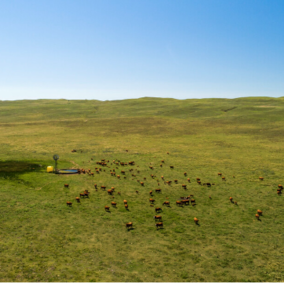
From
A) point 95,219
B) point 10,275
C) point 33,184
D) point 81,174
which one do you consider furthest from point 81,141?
point 10,275

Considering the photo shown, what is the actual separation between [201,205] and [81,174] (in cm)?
1929

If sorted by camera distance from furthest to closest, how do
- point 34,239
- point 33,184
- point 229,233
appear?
point 33,184 < point 229,233 < point 34,239

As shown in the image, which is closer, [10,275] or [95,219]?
[10,275]

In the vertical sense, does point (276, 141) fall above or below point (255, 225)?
above

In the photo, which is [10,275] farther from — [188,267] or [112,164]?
[112,164]

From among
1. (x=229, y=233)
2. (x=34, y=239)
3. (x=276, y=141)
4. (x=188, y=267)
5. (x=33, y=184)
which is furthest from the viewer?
(x=276, y=141)

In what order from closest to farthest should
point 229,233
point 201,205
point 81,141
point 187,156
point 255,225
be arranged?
point 229,233 < point 255,225 < point 201,205 < point 187,156 < point 81,141

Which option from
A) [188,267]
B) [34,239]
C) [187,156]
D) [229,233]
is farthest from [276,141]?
[34,239]

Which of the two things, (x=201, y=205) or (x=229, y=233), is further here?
(x=201, y=205)

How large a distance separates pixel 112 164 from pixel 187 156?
15.9 meters

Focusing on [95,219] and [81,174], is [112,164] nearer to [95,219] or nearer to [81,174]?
[81,174]

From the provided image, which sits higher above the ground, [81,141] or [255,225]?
[81,141]

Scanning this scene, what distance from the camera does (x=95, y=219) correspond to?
22.4 m

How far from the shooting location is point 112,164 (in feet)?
138
